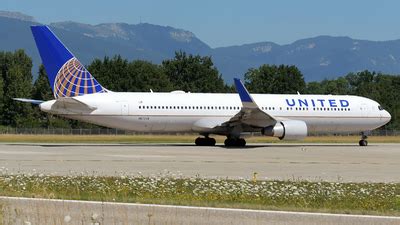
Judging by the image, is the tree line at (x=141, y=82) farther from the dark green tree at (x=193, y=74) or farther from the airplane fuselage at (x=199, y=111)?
the airplane fuselage at (x=199, y=111)

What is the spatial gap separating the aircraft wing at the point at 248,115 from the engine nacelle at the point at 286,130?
0.60 metres

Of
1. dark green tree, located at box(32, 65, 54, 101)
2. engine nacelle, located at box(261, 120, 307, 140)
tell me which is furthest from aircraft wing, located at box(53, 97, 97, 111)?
dark green tree, located at box(32, 65, 54, 101)

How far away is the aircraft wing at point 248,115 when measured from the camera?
39625 millimetres

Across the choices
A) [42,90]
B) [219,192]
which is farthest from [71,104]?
[42,90]

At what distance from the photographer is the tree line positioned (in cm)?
9431

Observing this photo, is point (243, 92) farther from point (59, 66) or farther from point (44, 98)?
point (44, 98)

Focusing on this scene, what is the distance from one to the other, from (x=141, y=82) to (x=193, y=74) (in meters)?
11.8

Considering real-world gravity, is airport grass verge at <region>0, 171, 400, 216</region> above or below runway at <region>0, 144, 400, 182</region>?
below

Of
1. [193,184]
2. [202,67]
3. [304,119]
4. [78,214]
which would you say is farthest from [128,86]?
[78,214]

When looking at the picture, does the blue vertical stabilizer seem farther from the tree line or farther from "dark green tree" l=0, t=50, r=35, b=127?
"dark green tree" l=0, t=50, r=35, b=127

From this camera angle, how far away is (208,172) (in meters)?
22.5

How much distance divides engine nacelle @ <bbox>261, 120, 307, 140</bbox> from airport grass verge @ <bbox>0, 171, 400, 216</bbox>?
68.6 ft

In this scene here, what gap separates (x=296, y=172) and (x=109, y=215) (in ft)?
42.3

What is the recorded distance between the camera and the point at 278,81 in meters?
110
